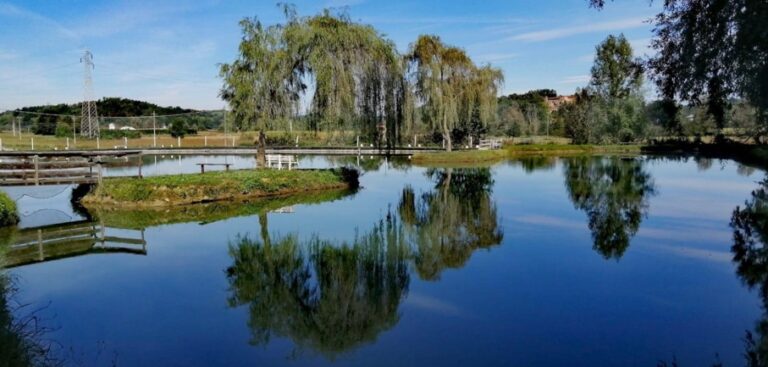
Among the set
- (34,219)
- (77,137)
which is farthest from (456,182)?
(77,137)

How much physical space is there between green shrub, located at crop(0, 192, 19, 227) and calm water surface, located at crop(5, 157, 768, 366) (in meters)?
0.54

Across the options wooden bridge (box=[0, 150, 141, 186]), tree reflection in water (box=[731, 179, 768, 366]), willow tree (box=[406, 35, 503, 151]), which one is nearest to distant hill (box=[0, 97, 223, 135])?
willow tree (box=[406, 35, 503, 151])

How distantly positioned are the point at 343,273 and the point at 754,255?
7.73m

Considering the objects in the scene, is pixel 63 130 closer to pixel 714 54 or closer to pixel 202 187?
pixel 202 187

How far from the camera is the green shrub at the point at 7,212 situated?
574 inches

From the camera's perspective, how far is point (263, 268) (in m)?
10.1

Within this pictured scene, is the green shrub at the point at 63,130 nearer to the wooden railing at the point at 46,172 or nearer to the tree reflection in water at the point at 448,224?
the wooden railing at the point at 46,172

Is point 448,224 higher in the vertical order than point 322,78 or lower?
lower

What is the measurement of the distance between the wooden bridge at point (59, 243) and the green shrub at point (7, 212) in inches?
18.5

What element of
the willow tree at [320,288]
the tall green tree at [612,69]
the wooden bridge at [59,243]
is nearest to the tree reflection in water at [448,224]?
the willow tree at [320,288]

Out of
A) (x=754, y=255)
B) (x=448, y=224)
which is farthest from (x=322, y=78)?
(x=754, y=255)

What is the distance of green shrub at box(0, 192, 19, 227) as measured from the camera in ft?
47.8

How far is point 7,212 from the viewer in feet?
48.2

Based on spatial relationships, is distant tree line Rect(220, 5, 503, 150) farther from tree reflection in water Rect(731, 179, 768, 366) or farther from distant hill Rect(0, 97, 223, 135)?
distant hill Rect(0, 97, 223, 135)
